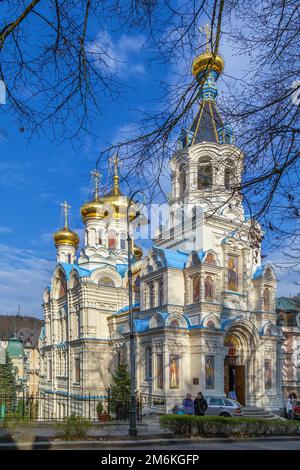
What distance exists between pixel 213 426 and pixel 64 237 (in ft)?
109

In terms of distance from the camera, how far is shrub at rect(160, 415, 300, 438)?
13625 mm

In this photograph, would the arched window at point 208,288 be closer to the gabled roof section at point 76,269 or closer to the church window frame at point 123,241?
the gabled roof section at point 76,269

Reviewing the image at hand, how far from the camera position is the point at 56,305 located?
40500mm

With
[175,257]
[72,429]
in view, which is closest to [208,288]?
[175,257]

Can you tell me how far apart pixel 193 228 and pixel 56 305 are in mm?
16020

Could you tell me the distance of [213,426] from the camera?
14.0 metres

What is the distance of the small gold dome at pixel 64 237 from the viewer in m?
45.3

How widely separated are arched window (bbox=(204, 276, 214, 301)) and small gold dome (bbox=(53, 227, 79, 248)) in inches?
814

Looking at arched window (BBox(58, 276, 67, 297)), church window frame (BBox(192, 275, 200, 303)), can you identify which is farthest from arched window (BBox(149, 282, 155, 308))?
arched window (BBox(58, 276, 67, 297))

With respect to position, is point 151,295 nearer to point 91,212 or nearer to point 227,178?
point 91,212

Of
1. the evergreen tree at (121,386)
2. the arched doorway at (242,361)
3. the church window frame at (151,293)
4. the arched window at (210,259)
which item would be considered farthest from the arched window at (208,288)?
the evergreen tree at (121,386)

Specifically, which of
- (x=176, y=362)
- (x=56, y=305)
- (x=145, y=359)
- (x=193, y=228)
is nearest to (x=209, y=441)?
(x=176, y=362)

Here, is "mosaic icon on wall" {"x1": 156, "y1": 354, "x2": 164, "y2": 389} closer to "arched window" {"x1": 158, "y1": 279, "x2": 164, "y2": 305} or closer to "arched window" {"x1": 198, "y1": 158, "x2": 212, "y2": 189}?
"arched window" {"x1": 158, "y1": 279, "x2": 164, "y2": 305}
